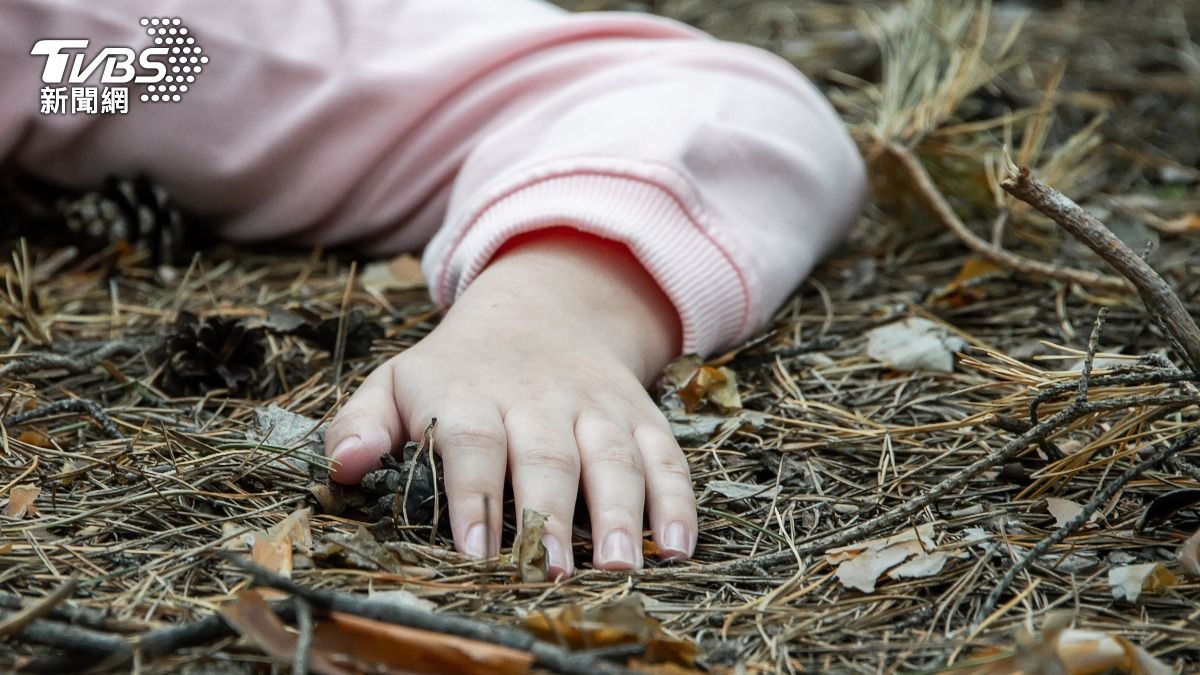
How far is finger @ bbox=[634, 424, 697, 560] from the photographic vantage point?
0.98 meters

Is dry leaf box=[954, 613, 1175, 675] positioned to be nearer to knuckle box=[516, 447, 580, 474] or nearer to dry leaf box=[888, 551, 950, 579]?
dry leaf box=[888, 551, 950, 579]

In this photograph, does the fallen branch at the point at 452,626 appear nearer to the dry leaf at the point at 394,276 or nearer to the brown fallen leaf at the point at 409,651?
the brown fallen leaf at the point at 409,651

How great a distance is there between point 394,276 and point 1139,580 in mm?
1056

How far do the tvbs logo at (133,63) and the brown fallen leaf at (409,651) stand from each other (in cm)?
110

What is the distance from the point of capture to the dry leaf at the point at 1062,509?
991mm

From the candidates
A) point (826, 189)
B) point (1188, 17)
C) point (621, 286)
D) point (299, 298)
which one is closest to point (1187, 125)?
point (1188, 17)

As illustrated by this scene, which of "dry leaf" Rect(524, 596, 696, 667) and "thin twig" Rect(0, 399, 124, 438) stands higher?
"dry leaf" Rect(524, 596, 696, 667)

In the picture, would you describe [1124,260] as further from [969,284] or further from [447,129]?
[447,129]

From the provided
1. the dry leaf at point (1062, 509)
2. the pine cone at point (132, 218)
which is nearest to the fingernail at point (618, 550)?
the dry leaf at point (1062, 509)

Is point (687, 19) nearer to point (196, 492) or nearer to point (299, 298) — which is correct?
point (299, 298)

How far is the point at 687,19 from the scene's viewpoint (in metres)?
2.56

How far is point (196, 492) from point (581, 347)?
0.42 meters

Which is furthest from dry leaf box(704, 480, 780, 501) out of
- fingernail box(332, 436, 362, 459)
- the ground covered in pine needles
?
fingernail box(332, 436, 362, 459)

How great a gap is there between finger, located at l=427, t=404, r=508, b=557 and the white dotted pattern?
32.0 inches
